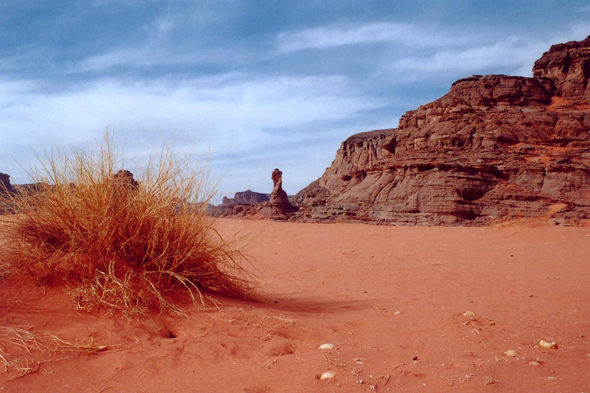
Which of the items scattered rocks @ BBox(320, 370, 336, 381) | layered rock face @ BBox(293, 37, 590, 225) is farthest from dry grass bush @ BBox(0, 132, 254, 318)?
layered rock face @ BBox(293, 37, 590, 225)

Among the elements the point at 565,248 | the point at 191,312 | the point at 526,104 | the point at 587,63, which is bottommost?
the point at 565,248

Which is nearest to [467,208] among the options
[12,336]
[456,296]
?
[456,296]

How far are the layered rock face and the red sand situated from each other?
41.8 feet

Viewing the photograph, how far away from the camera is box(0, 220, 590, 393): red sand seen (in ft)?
6.38

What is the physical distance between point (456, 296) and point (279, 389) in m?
3.06

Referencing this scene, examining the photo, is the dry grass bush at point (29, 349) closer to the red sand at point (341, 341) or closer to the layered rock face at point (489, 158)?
the red sand at point (341, 341)

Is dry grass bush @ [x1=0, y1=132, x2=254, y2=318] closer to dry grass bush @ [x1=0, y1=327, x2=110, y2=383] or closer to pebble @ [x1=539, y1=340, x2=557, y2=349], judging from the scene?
dry grass bush @ [x1=0, y1=327, x2=110, y2=383]

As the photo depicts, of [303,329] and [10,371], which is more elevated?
[10,371]

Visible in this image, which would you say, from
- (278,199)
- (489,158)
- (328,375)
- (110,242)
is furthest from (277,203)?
(328,375)

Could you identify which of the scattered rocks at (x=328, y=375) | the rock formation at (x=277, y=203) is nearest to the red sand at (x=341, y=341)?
the scattered rocks at (x=328, y=375)

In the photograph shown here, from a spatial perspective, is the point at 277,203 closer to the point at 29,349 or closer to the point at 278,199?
the point at 278,199

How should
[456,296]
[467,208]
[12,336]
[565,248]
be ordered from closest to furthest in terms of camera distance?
[12,336] < [456,296] < [565,248] < [467,208]

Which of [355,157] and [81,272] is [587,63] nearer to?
[81,272]

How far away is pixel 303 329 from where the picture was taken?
290 cm
